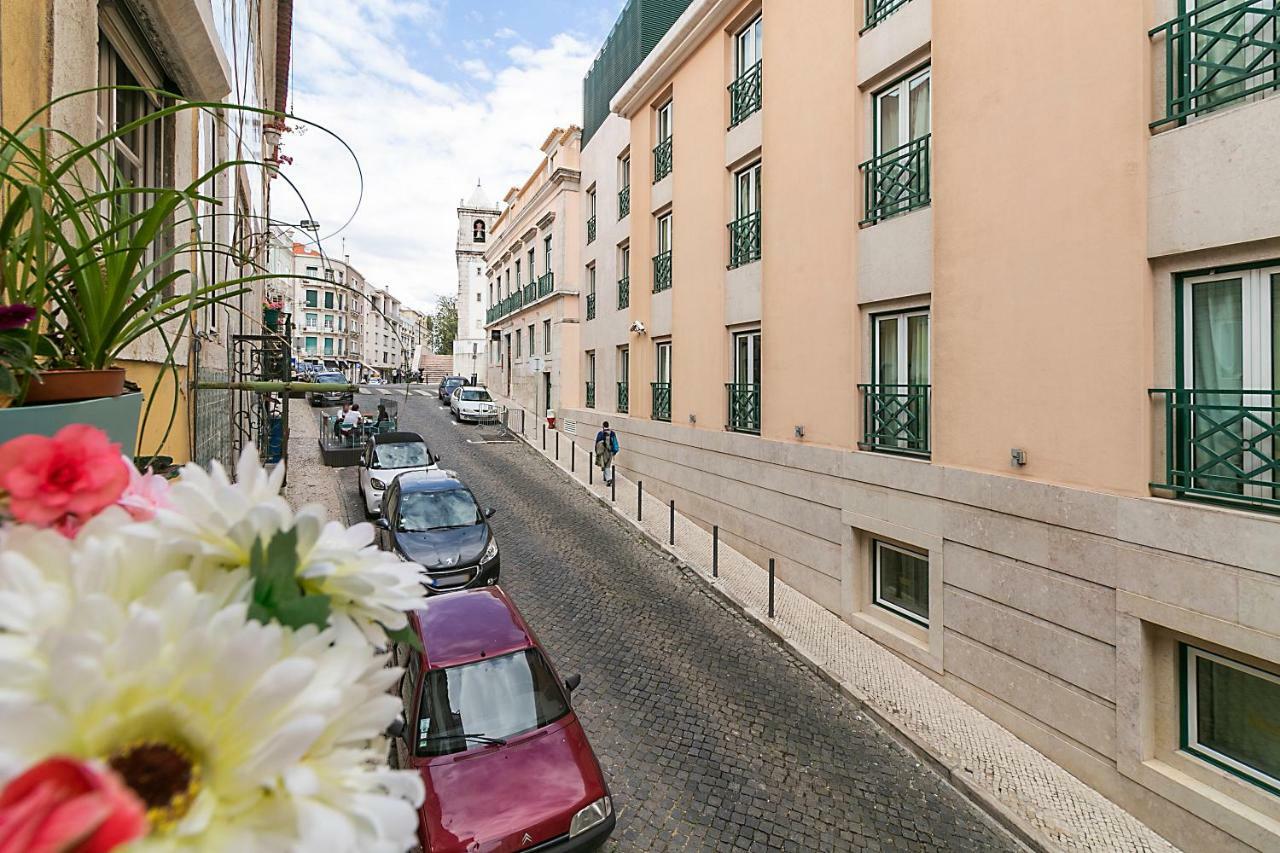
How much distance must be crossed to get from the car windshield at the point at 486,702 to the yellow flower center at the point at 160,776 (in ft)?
16.6

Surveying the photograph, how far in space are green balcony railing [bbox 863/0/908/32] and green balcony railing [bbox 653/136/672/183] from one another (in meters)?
6.93

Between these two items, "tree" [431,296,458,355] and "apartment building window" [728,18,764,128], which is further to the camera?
"tree" [431,296,458,355]

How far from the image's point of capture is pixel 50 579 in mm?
898

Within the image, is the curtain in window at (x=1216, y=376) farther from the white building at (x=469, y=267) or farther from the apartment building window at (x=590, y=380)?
the white building at (x=469, y=267)

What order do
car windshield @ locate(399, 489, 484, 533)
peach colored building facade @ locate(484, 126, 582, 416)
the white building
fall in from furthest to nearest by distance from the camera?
the white building → peach colored building facade @ locate(484, 126, 582, 416) → car windshield @ locate(399, 489, 484, 533)

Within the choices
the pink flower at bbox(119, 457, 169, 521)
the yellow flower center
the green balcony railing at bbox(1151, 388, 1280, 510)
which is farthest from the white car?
the yellow flower center

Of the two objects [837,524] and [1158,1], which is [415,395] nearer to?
[837,524]

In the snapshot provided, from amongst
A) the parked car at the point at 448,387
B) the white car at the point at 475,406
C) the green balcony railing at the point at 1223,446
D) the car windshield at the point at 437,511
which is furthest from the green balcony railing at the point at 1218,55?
the parked car at the point at 448,387

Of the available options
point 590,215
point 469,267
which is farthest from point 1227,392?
point 469,267

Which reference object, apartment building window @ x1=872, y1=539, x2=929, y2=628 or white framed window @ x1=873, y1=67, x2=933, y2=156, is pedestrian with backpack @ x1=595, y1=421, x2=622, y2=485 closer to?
apartment building window @ x1=872, y1=539, x2=929, y2=628

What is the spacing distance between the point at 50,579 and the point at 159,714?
30cm

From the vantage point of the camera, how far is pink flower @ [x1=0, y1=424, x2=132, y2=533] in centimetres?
95

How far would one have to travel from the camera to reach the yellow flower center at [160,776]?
728 mm

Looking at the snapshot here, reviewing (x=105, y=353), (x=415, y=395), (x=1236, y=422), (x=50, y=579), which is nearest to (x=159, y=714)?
(x=50, y=579)
